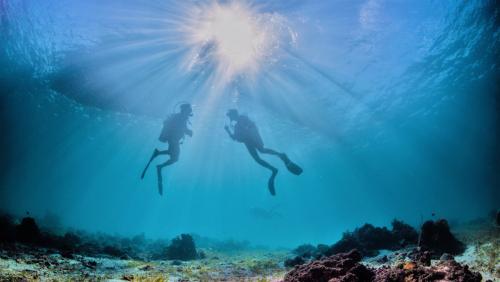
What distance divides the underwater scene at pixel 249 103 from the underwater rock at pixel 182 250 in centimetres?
7

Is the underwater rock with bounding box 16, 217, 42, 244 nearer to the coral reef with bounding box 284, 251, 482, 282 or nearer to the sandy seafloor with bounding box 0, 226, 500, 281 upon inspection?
the sandy seafloor with bounding box 0, 226, 500, 281

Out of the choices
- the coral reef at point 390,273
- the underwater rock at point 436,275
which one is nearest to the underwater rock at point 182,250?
the coral reef at point 390,273

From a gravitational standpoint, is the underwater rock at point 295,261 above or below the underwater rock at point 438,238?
below

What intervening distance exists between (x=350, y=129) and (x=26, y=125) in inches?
1531

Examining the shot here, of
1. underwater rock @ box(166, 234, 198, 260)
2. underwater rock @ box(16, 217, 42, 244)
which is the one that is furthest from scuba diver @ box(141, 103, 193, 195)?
underwater rock @ box(16, 217, 42, 244)

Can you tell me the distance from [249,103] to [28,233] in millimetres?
19263

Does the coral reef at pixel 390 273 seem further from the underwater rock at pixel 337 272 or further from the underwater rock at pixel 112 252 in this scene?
the underwater rock at pixel 112 252

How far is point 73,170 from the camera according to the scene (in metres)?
59.2

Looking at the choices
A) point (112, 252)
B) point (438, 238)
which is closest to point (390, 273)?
point (438, 238)

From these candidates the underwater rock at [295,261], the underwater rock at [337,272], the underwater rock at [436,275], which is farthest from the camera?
the underwater rock at [295,261]

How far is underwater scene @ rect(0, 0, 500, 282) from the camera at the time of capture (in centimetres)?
870

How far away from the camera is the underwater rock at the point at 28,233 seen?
36.4 feet

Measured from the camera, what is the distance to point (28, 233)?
11234 millimetres

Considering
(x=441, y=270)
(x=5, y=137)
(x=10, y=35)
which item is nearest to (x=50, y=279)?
(x=441, y=270)
